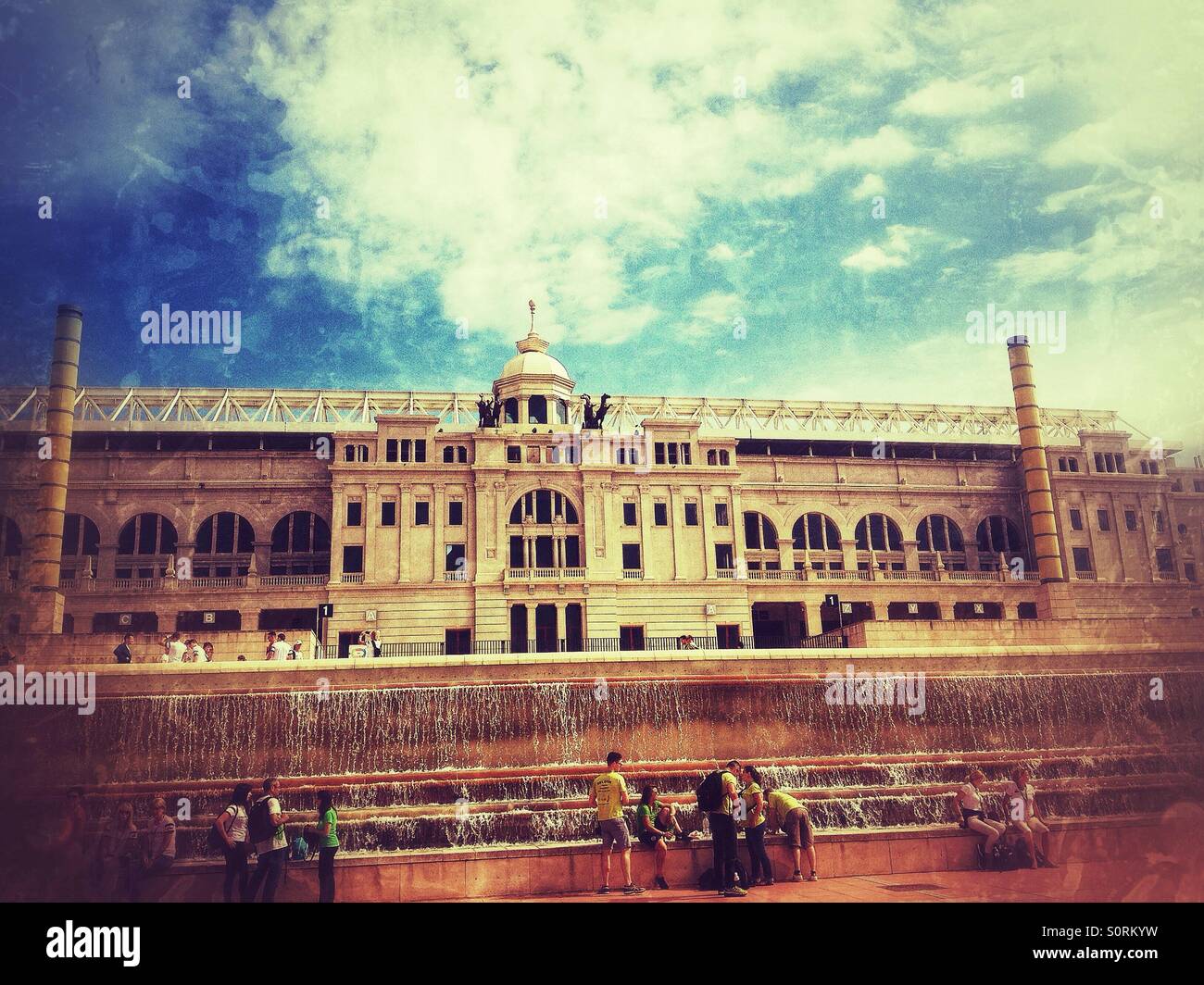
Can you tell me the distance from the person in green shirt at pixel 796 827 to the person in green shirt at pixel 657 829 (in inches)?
79.2

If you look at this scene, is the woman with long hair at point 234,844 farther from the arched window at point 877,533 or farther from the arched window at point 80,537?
the arched window at point 877,533

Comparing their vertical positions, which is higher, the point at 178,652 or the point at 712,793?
the point at 178,652

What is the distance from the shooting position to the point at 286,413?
5941cm

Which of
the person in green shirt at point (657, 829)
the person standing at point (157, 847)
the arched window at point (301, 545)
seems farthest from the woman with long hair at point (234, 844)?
the arched window at point (301, 545)

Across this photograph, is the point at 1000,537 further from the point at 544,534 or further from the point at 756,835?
the point at 756,835

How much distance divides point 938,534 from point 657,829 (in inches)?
1866

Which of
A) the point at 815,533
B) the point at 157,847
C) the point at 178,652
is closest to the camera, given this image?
the point at 157,847

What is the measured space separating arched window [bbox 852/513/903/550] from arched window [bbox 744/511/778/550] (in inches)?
197

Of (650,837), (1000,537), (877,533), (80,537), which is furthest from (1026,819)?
(80,537)

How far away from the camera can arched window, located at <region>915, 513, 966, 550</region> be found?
61.0 metres

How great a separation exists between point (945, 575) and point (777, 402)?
15.7 m

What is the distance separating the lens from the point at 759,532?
5866 centimetres

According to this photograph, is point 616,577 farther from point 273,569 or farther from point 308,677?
point 308,677
